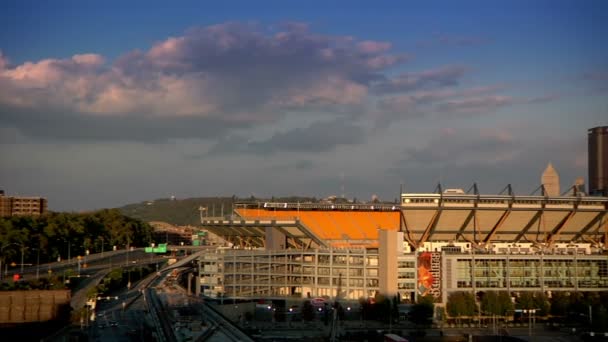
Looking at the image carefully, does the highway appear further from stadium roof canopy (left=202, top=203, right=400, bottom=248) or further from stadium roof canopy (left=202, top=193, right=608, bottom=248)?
stadium roof canopy (left=202, top=193, right=608, bottom=248)

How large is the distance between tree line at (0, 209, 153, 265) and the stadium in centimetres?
3103

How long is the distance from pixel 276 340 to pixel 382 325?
13.8 metres

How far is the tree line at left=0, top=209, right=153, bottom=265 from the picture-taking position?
353 ft

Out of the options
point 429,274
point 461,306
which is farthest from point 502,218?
point 461,306

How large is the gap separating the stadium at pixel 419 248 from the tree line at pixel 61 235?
31028 mm

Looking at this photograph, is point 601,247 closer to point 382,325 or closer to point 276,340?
point 382,325

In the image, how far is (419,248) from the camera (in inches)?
3270

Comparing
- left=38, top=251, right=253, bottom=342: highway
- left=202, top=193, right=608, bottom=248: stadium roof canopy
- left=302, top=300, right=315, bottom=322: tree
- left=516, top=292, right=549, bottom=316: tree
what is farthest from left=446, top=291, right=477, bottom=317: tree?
left=38, top=251, right=253, bottom=342: highway

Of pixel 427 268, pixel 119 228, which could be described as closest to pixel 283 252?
pixel 427 268

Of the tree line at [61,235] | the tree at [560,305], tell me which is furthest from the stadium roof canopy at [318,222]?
the tree line at [61,235]

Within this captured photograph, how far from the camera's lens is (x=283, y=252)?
83.1 metres

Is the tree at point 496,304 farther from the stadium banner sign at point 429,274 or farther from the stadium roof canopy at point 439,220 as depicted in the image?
the stadium roof canopy at point 439,220

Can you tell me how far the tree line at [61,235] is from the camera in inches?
4232

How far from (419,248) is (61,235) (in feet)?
204
